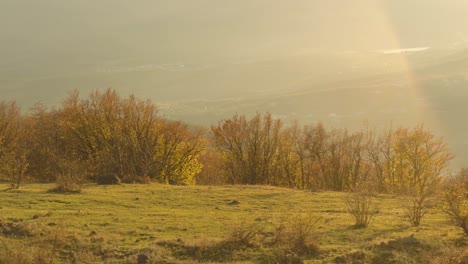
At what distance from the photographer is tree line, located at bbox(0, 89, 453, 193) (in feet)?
151

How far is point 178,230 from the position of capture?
18344 millimetres

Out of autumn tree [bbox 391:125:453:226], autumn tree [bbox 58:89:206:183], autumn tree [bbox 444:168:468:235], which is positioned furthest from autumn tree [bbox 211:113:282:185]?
autumn tree [bbox 444:168:468:235]

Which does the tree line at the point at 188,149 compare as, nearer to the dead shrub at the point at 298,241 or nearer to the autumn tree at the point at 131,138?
the autumn tree at the point at 131,138

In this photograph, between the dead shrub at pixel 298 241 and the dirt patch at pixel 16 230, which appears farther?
the dirt patch at pixel 16 230

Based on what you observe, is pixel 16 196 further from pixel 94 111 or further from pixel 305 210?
pixel 94 111

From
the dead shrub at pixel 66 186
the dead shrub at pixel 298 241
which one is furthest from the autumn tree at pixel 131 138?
the dead shrub at pixel 298 241

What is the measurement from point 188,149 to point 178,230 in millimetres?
31847

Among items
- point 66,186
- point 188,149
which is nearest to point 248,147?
point 188,149

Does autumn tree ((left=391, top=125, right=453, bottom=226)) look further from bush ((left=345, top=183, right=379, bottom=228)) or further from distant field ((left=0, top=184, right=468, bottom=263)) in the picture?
bush ((left=345, top=183, right=379, bottom=228))

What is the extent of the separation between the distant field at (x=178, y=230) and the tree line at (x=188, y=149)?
1622cm

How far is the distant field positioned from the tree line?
16218 millimetres

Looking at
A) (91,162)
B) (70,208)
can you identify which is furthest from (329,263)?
(91,162)

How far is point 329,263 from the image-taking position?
47.2ft

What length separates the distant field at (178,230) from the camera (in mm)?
14992
